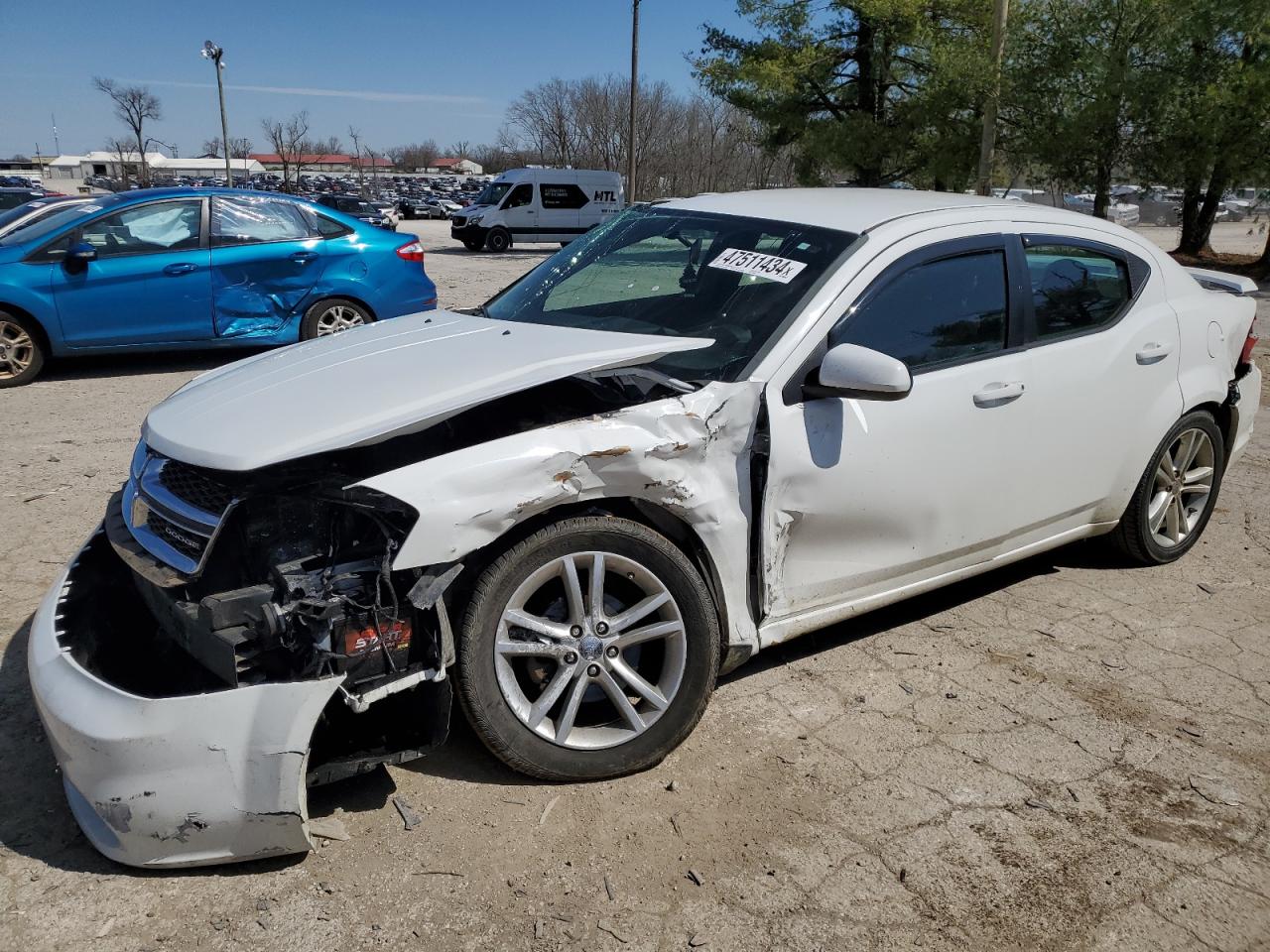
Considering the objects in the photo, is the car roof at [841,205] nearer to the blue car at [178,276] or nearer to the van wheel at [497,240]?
the blue car at [178,276]

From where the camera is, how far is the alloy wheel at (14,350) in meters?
8.04

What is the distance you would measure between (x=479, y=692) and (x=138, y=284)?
6.87 m

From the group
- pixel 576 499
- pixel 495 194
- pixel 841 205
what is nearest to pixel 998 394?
pixel 841 205

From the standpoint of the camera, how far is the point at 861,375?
9.94 ft

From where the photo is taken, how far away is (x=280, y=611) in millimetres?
2475

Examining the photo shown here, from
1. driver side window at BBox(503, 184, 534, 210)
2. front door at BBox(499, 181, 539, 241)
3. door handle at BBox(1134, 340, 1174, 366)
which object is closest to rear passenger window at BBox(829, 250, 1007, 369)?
door handle at BBox(1134, 340, 1174, 366)

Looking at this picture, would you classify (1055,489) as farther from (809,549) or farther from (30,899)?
(30,899)

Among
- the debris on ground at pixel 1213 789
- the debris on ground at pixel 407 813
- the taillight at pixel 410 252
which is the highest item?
the taillight at pixel 410 252

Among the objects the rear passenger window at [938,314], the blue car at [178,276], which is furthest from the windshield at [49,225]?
the rear passenger window at [938,314]

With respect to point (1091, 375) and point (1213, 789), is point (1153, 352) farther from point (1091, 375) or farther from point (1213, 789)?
point (1213, 789)

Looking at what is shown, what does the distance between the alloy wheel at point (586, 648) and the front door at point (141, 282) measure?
6.66m

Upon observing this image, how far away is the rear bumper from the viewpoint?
4.78m

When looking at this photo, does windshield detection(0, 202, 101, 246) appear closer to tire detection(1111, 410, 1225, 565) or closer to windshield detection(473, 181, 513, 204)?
tire detection(1111, 410, 1225, 565)

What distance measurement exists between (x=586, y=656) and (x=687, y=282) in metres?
1.60
